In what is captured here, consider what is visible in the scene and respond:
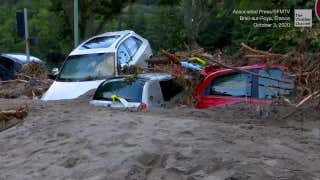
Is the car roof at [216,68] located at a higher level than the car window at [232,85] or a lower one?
higher

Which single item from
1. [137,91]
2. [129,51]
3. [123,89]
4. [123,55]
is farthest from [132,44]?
[137,91]

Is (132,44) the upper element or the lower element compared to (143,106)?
upper

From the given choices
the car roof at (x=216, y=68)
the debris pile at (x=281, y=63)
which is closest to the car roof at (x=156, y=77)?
the debris pile at (x=281, y=63)

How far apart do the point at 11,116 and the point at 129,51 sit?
273 inches

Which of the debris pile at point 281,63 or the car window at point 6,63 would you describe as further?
the car window at point 6,63

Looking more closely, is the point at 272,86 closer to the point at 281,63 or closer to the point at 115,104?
the point at 281,63

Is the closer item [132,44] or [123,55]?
[123,55]

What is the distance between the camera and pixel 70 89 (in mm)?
16375

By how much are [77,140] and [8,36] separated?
6114 cm

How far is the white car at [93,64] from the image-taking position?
1636 cm

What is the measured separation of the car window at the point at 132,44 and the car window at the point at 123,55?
24 centimetres

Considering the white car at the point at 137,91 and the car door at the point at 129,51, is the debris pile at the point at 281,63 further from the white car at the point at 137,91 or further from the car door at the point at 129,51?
the car door at the point at 129,51

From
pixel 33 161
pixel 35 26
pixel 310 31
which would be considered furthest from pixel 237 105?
pixel 35 26

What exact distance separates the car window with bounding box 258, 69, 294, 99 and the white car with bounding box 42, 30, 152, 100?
546 centimetres
